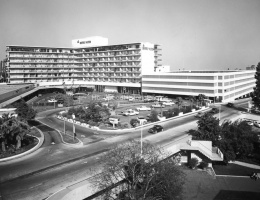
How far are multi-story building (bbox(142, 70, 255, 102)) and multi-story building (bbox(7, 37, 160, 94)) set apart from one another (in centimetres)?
1093

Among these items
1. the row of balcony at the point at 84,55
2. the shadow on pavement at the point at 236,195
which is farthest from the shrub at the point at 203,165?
the row of balcony at the point at 84,55

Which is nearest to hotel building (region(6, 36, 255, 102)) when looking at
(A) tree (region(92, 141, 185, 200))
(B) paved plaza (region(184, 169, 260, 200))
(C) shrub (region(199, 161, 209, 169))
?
(C) shrub (region(199, 161, 209, 169))

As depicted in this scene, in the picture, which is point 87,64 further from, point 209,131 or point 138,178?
point 138,178

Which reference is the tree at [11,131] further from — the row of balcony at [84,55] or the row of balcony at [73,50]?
the row of balcony at [73,50]

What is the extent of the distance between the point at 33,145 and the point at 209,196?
28559 millimetres

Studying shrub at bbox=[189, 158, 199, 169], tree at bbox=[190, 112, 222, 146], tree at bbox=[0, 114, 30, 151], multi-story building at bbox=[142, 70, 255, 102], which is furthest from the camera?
multi-story building at bbox=[142, 70, 255, 102]

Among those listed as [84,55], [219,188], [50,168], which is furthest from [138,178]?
[84,55]

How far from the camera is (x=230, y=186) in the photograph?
106ft

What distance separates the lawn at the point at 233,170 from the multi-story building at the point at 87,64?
7911 centimetres

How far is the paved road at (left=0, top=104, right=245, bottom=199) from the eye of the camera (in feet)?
88.0

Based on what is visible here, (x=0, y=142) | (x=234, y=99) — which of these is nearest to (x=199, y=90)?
(x=234, y=99)

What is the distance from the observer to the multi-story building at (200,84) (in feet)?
293

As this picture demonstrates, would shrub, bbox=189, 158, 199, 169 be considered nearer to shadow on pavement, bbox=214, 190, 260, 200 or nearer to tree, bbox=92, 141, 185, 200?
shadow on pavement, bbox=214, 190, 260, 200

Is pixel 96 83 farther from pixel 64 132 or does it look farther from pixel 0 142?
pixel 0 142
